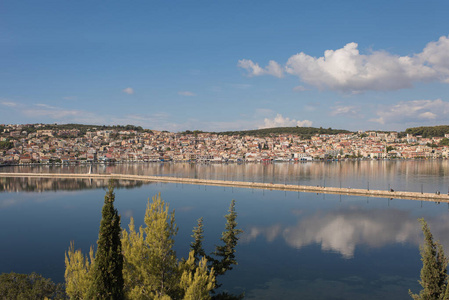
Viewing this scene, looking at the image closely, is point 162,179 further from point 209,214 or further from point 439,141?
point 439,141

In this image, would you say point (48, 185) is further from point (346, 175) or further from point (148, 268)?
point (346, 175)

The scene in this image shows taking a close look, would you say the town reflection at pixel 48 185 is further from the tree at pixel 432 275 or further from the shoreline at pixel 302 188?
the tree at pixel 432 275

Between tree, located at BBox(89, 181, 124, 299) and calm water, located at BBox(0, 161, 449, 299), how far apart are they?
786 cm

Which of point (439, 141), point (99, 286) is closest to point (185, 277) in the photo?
point (99, 286)

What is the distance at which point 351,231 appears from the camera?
22969mm

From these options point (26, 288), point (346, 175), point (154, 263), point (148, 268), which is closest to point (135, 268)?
point (148, 268)

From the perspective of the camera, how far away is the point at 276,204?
3406 cm

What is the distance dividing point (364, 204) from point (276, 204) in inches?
346

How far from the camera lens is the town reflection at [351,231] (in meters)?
20.2

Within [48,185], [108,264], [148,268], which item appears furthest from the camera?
[48,185]

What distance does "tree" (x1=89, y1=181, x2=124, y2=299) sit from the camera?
22.6 ft

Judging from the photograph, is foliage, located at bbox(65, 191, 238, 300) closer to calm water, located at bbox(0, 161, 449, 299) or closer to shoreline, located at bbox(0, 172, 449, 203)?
calm water, located at bbox(0, 161, 449, 299)

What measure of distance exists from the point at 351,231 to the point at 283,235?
504 cm

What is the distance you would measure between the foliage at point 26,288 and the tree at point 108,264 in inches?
179
